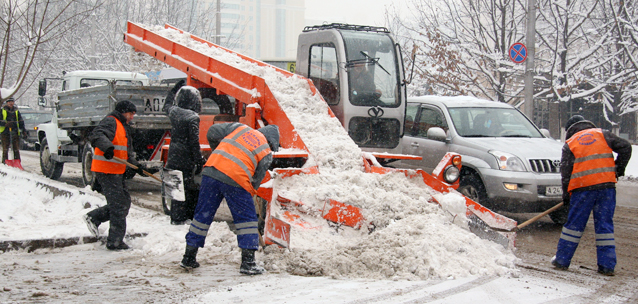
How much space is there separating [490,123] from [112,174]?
5415mm

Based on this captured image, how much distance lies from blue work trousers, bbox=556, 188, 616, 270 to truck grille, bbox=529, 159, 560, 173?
6.08 feet

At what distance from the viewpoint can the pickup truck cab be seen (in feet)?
23.3

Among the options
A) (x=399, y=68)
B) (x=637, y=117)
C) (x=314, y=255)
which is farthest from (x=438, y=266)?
(x=637, y=117)

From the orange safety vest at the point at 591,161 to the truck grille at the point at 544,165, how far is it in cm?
173

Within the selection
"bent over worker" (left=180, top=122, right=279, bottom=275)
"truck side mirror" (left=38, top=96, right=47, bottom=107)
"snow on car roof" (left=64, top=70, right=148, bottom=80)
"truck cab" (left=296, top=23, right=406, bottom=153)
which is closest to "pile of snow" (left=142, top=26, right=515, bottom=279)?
"bent over worker" (left=180, top=122, right=279, bottom=275)

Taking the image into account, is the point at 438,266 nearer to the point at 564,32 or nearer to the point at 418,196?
the point at 418,196

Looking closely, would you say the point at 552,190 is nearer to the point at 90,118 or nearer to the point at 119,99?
the point at 119,99

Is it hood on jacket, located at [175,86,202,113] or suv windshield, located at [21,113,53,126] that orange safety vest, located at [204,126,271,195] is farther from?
suv windshield, located at [21,113,53,126]

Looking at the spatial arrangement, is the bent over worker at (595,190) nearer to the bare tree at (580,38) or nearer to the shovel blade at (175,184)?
the shovel blade at (175,184)

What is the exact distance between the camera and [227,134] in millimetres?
5035

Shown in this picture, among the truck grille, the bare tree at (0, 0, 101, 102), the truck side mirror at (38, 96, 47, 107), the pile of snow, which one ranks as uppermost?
the bare tree at (0, 0, 101, 102)

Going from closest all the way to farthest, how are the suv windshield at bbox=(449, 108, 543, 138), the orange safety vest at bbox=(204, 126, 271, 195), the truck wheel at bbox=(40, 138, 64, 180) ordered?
1. the orange safety vest at bbox=(204, 126, 271, 195)
2. the suv windshield at bbox=(449, 108, 543, 138)
3. the truck wheel at bbox=(40, 138, 64, 180)

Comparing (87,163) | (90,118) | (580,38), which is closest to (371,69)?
(90,118)

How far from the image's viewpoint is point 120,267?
506cm
